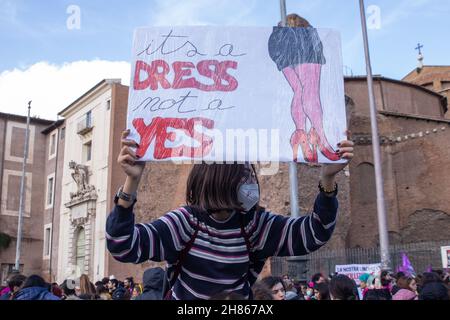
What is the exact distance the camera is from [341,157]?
2.64 meters

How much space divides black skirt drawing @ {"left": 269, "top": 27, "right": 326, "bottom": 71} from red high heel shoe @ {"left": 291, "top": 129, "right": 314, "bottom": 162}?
0.40 metres

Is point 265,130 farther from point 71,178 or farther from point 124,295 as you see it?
point 71,178

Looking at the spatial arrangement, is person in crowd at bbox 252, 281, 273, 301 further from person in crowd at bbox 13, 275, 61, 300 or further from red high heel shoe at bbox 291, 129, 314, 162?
person in crowd at bbox 13, 275, 61, 300

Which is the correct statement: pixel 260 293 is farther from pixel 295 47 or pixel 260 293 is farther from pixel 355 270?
pixel 355 270

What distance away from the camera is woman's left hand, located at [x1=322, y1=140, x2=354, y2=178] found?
8.23ft

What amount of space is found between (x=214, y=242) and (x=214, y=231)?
51mm

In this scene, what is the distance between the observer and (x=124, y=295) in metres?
7.68

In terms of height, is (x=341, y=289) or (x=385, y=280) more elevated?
(x=341, y=289)

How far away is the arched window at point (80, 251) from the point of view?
29.7 meters

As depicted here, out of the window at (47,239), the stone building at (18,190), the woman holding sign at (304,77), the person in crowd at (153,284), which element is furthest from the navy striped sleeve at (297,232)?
the stone building at (18,190)

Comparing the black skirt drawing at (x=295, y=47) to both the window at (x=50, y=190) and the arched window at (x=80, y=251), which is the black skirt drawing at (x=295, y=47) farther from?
the window at (x=50, y=190)

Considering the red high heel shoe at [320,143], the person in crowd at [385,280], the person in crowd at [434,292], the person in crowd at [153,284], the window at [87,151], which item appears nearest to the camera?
the red high heel shoe at [320,143]

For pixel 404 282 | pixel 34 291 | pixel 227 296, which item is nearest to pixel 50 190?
pixel 404 282

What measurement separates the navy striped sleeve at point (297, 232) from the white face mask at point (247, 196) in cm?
10
